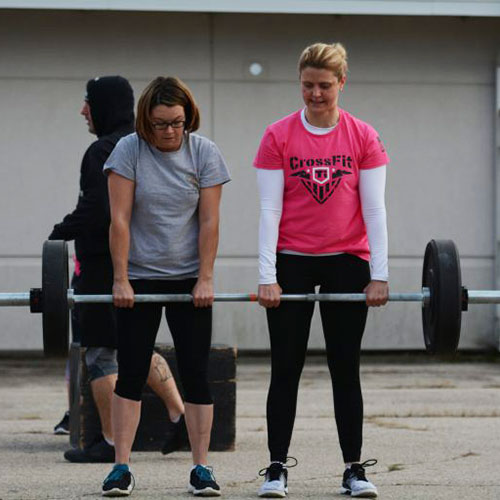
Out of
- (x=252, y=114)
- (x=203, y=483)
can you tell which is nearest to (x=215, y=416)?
(x=203, y=483)

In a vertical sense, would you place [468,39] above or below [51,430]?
above

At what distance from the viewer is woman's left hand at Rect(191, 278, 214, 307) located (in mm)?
5152

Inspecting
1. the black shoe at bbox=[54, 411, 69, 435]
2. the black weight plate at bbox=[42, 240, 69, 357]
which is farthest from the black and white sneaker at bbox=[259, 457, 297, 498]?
the black shoe at bbox=[54, 411, 69, 435]

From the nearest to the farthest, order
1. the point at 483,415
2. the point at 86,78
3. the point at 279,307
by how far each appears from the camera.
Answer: the point at 279,307 → the point at 483,415 → the point at 86,78

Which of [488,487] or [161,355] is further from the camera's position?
[161,355]

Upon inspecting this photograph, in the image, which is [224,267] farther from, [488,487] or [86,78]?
[488,487]

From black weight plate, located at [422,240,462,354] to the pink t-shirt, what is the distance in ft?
1.10

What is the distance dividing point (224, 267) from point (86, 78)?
6.68ft

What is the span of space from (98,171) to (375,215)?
1.59m

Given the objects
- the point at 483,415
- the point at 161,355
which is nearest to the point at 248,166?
the point at 483,415

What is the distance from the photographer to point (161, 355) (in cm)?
664

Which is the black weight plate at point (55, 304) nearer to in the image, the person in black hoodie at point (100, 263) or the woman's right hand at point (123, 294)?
the woman's right hand at point (123, 294)

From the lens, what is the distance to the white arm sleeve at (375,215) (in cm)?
516

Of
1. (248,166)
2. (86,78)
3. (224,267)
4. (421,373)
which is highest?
(86,78)
